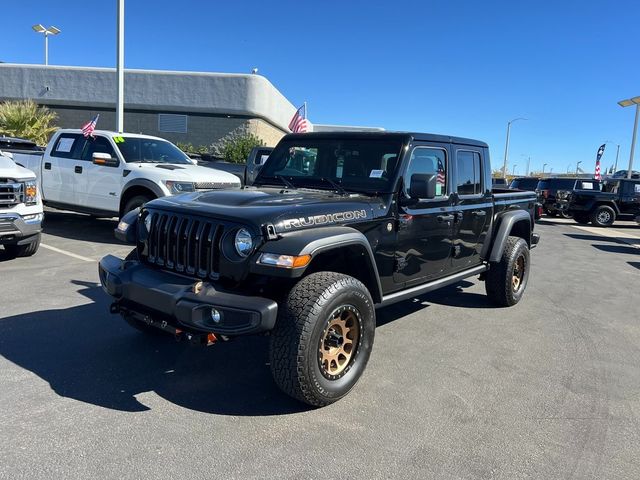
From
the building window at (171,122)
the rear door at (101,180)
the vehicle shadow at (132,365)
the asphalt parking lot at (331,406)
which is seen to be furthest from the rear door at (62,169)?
the building window at (171,122)

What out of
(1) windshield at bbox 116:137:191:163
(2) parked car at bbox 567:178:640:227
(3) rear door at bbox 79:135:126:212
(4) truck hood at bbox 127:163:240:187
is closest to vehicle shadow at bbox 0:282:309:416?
(4) truck hood at bbox 127:163:240:187

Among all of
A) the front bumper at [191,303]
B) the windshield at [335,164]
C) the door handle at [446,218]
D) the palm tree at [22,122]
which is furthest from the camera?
the palm tree at [22,122]

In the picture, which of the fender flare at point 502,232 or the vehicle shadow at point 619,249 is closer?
the fender flare at point 502,232

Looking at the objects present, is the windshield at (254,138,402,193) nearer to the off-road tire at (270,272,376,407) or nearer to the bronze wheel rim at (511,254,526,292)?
Answer: the off-road tire at (270,272,376,407)

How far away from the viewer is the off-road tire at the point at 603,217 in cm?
1902

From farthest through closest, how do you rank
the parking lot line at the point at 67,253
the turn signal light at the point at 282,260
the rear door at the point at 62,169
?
the rear door at the point at 62,169 → the parking lot line at the point at 67,253 → the turn signal light at the point at 282,260

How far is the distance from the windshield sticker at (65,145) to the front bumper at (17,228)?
11.1 ft

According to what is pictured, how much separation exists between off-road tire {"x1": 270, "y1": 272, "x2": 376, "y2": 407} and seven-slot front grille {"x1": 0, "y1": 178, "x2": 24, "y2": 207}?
5.24m

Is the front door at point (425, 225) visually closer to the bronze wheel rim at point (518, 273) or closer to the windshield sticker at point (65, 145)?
the bronze wheel rim at point (518, 273)

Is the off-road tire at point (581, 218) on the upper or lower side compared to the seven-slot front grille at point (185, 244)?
lower

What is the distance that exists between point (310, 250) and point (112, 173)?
285 inches

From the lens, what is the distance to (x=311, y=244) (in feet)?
10.8

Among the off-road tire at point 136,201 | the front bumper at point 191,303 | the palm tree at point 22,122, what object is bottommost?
the front bumper at point 191,303

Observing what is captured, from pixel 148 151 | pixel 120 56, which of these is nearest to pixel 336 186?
pixel 148 151
